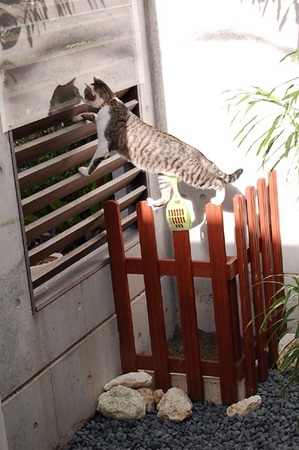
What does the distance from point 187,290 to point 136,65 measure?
121 cm

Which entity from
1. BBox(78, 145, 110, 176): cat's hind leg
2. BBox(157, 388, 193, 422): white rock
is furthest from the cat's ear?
BBox(157, 388, 193, 422): white rock

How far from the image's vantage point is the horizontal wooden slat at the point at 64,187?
13.1 ft

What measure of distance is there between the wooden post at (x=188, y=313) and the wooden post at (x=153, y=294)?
11 centimetres

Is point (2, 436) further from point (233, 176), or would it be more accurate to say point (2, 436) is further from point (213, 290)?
point (233, 176)

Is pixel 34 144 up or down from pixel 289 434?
up

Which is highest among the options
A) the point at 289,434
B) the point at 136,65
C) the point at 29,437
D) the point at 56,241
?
the point at 136,65

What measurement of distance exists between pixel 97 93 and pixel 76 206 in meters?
0.55

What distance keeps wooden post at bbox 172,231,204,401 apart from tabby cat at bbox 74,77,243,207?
27 cm

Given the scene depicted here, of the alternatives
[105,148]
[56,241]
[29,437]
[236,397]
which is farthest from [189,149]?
[29,437]

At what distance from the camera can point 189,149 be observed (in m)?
4.42

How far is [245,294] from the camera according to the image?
175 inches

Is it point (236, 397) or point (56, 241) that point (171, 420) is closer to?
point (236, 397)

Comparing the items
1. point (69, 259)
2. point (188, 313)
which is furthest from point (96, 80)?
point (188, 313)

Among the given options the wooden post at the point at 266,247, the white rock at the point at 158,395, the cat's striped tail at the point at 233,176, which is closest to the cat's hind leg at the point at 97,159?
the cat's striped tail at the point at 233,176
